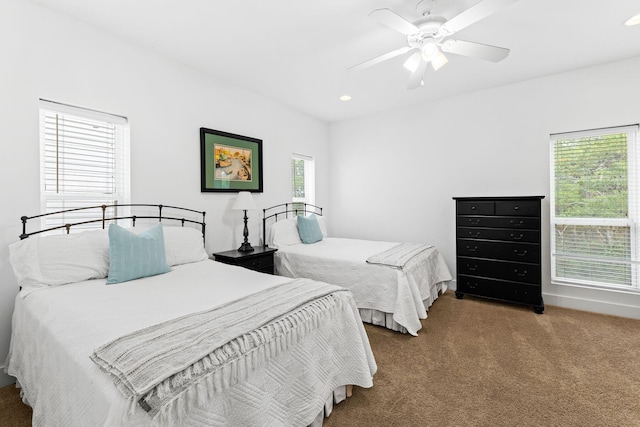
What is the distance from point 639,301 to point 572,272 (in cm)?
57

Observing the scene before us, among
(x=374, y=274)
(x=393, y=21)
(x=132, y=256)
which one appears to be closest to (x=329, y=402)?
(x=374, y=274)

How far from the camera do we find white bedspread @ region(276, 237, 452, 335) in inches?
109

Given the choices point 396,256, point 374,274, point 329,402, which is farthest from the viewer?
point 396,256

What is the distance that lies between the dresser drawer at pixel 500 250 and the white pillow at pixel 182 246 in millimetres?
2969

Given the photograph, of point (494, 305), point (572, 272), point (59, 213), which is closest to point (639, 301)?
point (572, 272)

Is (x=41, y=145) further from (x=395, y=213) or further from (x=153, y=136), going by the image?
(x=395, y=213)

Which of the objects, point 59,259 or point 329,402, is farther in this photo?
point 59,259

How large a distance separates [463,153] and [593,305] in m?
2.23

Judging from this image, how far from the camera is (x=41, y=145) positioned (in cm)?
221

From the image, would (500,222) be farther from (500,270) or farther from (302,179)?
(302,179)

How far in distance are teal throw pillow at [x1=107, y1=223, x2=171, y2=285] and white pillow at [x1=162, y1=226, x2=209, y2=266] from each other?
26 centimetres

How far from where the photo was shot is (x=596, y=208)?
3268mm

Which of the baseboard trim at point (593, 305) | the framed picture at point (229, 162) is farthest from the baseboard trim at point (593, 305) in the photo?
the framed picture at point (229, 162)

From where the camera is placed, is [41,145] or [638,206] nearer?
[41,145]
